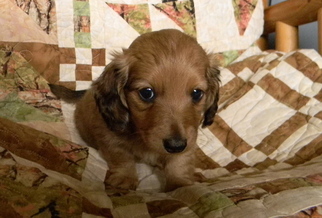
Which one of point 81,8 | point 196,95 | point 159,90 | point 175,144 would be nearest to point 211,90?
point 196,95

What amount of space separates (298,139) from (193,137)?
0.69 metres

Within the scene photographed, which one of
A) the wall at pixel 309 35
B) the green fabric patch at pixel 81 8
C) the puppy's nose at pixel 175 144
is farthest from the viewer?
the wall at pixel 309 35

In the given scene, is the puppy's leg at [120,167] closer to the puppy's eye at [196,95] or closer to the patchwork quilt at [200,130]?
the patchwork quilt at [200,130]

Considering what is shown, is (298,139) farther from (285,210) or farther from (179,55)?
(285,210)

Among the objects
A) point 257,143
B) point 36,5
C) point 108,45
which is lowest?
point 257,143

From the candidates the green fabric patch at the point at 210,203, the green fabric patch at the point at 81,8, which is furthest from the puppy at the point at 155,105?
the green fabric patch at the point at 81,8

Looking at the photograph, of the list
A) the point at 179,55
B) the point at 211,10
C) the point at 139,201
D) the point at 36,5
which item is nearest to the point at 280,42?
the point at 211,10

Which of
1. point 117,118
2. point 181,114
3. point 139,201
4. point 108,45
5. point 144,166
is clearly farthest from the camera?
point 108,45

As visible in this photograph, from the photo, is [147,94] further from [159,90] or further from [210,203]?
[210,203]

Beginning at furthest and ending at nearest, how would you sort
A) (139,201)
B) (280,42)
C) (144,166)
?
(280,42), (144,166), (139,201)

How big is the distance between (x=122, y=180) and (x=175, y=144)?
1.24 feet

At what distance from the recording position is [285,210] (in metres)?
0.96

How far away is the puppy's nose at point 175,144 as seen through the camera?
1.29 m

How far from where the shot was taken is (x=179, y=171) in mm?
1555
